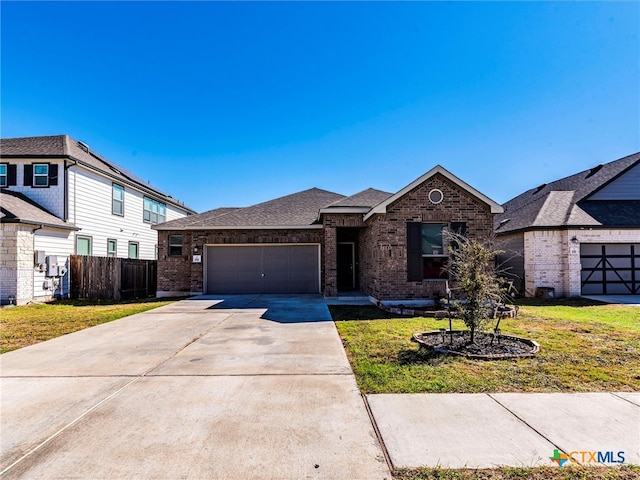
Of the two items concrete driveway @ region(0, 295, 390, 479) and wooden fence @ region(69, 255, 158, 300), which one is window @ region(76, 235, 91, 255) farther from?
concrete driveway @ region(0, 295, 390, 479)

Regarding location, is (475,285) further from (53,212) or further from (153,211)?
(153,211)

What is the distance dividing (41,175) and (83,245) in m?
3.44

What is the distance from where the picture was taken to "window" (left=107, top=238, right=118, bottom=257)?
1755cm

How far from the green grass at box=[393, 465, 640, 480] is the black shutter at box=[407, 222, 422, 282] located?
327 inches

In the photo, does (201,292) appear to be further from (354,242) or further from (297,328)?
(297,328)

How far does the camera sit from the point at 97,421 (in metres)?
3.55

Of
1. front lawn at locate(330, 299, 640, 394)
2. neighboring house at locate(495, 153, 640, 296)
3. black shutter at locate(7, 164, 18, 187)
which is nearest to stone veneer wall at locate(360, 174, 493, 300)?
front lawn at locate(330, 299, 640, 394)

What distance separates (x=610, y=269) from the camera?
577 inches

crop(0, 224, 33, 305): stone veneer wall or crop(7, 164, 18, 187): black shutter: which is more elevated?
crop(7, 164, 18, 187): black shutter

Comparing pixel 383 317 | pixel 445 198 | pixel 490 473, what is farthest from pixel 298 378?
pixel 445 198

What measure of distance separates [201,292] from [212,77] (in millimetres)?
8952

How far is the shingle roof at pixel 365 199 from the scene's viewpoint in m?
13.0

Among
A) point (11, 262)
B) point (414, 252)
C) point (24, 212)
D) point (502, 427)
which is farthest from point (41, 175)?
point (502, 427)

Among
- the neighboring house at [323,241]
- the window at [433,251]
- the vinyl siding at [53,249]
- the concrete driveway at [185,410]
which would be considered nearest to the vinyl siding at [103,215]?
the vinyl siding at [53,249]
